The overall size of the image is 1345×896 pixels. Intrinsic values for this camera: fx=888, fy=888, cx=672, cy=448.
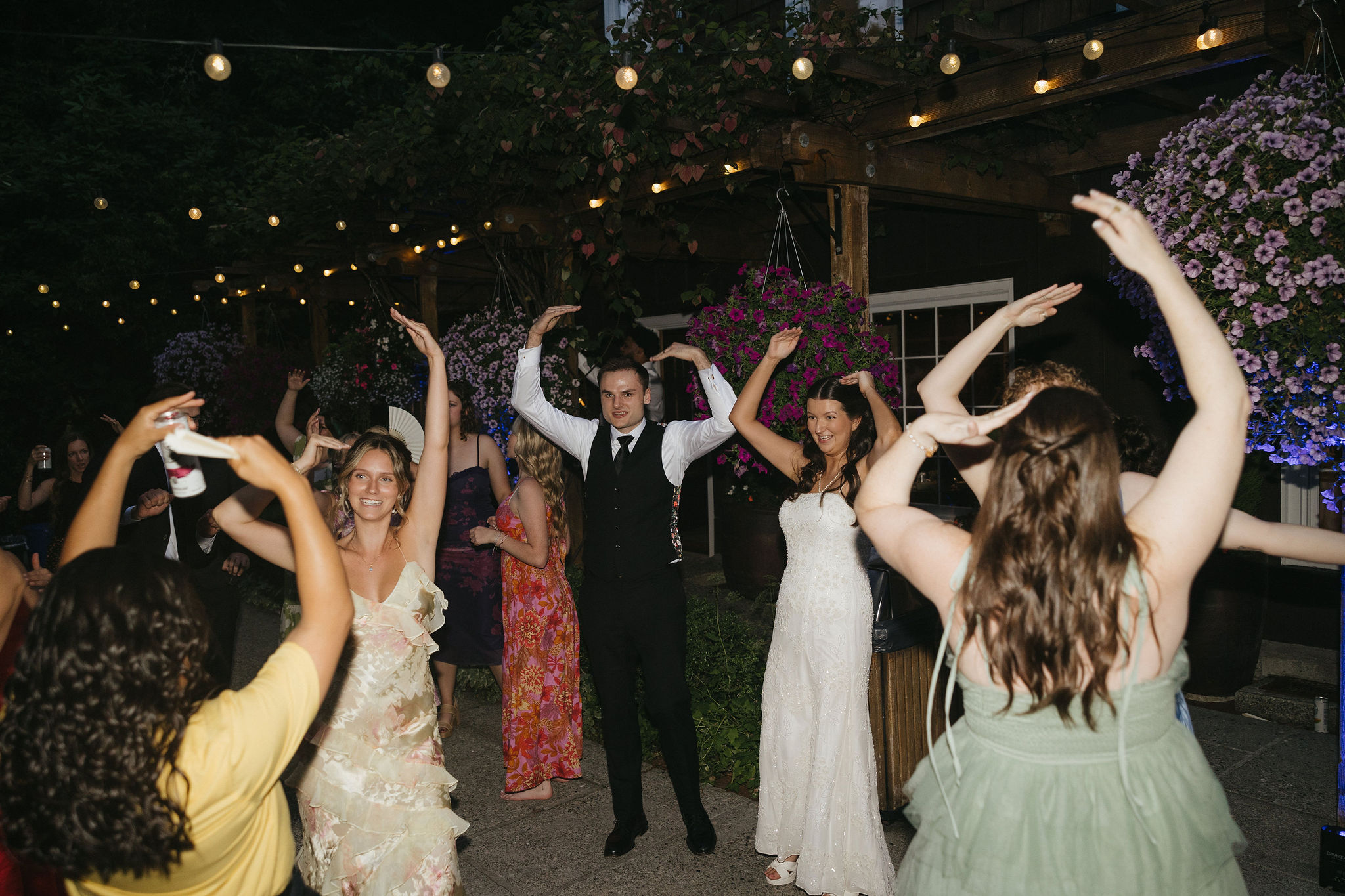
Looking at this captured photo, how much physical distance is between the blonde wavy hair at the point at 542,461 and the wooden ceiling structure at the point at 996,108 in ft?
6.22

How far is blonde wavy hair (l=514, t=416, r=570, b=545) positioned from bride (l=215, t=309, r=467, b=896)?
4.70 feet

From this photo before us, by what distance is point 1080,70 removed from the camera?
3.99m

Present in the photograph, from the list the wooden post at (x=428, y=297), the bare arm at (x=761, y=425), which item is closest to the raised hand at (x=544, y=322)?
the bare arm at (x=761, y=425)

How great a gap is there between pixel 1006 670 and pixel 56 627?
1.61 meters

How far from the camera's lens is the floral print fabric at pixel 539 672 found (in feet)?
13.7

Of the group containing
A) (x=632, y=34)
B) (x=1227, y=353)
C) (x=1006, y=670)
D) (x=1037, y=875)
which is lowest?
(x=1037, y=875)

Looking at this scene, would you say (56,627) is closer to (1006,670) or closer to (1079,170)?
(1006,670)

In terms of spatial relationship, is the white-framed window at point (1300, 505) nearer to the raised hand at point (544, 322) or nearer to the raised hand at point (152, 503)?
the raised hand at point (544, 322)

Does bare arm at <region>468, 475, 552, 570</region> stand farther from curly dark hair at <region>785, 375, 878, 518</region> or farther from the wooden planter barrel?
the wooden planter barrel

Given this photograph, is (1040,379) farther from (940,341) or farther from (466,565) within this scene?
(940,341)

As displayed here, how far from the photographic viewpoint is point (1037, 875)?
1.67m

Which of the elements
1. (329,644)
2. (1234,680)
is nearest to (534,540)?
(329,644)

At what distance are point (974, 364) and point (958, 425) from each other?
0.50m

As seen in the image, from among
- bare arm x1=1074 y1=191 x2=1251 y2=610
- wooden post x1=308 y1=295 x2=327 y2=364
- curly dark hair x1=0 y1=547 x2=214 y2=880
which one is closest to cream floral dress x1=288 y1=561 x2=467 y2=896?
curly dark hair x1=0 y1=547 x2=214 y2=880
